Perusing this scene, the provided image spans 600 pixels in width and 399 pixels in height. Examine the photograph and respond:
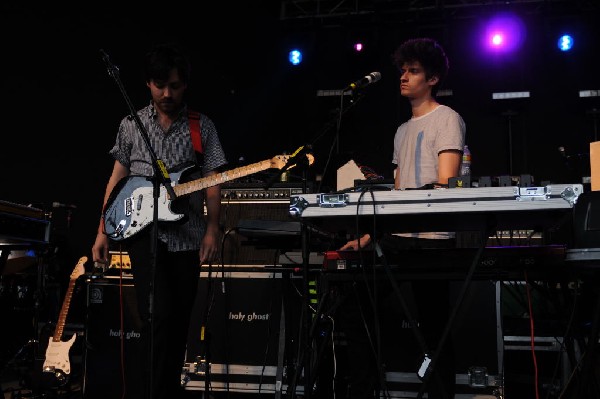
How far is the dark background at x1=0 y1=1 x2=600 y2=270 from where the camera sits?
20.0 ft

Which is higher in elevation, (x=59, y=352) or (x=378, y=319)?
(x=378, y=319)

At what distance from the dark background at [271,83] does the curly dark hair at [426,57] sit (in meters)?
3.27

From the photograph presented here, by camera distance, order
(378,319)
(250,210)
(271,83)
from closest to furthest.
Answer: (378,319)
(250,210)
(271,83)

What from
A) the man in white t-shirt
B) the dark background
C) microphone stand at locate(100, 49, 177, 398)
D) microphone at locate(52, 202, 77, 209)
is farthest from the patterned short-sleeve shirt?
the dark background

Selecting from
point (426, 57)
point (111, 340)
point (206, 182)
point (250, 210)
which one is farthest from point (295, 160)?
point (111, 340)

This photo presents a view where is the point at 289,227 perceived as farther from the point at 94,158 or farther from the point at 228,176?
the point at 94,158

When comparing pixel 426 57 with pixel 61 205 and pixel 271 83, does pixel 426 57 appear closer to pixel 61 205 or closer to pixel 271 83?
pixel 61 205

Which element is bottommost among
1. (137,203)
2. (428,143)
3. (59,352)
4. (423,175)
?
(59,352)

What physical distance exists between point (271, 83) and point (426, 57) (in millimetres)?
5106

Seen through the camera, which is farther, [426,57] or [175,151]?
[175,151]

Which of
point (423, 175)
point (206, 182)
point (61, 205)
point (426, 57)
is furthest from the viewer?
point (61, 205)

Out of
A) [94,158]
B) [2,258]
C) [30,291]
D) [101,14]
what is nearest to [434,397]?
[2,258]

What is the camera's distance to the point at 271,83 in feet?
26.3

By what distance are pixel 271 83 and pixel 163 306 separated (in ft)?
18.0
